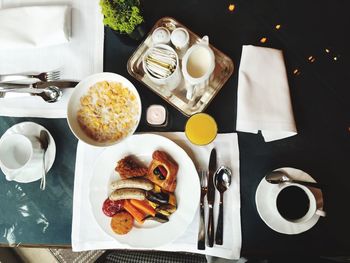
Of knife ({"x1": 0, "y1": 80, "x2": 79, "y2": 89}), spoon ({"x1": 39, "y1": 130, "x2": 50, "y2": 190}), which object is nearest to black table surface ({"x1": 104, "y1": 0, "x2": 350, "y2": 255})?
knife ({"x1": 0, "y1": 80, "x2": 79, "y2": 89})

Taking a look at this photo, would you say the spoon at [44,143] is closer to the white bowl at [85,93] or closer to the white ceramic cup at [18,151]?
the white ceramic cup at [18,151]

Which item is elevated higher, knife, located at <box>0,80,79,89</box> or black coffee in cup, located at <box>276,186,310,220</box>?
knife, located at <box>0,80,79,89</box>

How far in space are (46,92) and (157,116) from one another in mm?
330

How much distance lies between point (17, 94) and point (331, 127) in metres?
0.88

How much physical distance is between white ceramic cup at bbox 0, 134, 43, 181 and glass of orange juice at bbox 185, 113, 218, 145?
1.37ft

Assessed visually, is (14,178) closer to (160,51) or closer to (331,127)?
(160,51)

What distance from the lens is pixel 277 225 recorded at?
2.61 ft

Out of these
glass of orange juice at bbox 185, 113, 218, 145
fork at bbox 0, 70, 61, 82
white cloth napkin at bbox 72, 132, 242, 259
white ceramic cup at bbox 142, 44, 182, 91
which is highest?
white ceramic cup at bbox 142, 44, 182, 91

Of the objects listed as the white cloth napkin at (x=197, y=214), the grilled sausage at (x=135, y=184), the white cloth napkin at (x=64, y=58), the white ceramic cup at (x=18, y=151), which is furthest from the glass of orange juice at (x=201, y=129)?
the white ceramic cup at (x=18, y=151)

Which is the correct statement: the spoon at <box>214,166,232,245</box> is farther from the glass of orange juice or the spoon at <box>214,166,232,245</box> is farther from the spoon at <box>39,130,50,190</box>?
the spoon at <box>39,130,50,190</box>

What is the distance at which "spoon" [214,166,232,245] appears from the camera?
831mm

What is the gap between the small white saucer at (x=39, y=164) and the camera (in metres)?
0.89

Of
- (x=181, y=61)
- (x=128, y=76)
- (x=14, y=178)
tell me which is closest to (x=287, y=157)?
(x=181, y=61)

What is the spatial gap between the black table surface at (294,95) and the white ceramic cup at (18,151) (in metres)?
0.29
